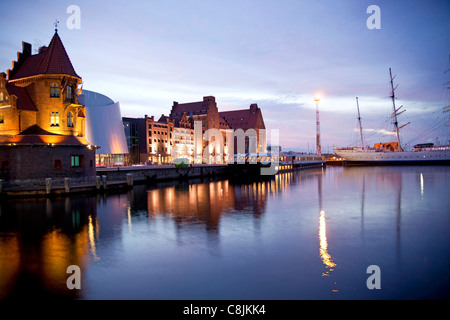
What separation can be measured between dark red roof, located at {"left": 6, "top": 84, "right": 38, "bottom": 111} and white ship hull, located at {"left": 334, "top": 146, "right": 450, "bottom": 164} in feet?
446

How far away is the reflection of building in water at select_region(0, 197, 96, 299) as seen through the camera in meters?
12.3

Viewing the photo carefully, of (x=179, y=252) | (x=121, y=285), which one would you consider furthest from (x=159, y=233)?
(x=121, y=285)

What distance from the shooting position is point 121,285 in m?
12.7

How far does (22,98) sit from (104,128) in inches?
1433

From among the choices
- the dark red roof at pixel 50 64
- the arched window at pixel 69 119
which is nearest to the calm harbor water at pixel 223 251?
the arched window at pixel 69 119

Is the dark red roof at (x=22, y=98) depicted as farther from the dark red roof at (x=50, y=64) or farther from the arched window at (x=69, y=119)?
the arched window at (x=69, y=119)

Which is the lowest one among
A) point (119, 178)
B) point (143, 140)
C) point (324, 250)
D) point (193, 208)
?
point (324, 250)

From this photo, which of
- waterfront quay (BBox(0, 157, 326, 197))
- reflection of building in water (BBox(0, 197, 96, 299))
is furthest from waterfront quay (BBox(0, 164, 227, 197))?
reflection of building in water (BBox(0, 197, 96, 299))

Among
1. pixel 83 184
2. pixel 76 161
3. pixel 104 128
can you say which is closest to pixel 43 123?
pixel 76 161

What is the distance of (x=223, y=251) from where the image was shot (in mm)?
17297

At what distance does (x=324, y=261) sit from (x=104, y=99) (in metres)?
77.1

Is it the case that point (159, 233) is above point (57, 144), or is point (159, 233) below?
below

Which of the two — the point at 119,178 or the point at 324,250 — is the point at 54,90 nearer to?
the point at 119,178

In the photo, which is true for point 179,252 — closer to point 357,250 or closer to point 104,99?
point 357,250
